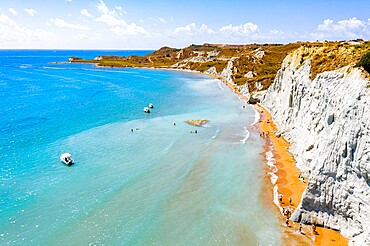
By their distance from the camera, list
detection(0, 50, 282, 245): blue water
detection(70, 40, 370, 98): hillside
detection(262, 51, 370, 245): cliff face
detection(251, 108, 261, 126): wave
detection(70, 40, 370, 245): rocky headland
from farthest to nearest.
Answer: detection(251, 108, 261, 126): wave
detection(70, 40, 370, 98): hillside
detection(0, 50, 282, 245): blue water
detection(70, 40, 370, 245): rocky headland
detection(262, 51, 370, 245): cliff face

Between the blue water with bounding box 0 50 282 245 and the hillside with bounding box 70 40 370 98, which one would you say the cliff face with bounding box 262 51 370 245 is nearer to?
the hillside with bounding box 70 40 370 98

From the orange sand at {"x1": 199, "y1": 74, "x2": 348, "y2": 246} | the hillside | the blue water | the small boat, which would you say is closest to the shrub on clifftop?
the hillside

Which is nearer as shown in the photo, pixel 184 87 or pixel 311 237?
pixel 311 237

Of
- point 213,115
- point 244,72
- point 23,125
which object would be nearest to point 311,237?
point 213,115

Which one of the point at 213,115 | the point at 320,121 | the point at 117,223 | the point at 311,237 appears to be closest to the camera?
the point at 311,237

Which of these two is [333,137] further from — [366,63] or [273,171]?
[273,171]

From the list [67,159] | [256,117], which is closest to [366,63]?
[67,159]

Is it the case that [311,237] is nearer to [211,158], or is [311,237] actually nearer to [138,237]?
[138,237]

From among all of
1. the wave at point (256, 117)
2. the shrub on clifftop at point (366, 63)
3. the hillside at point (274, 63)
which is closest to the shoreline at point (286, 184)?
the wave at point (256, 117)
